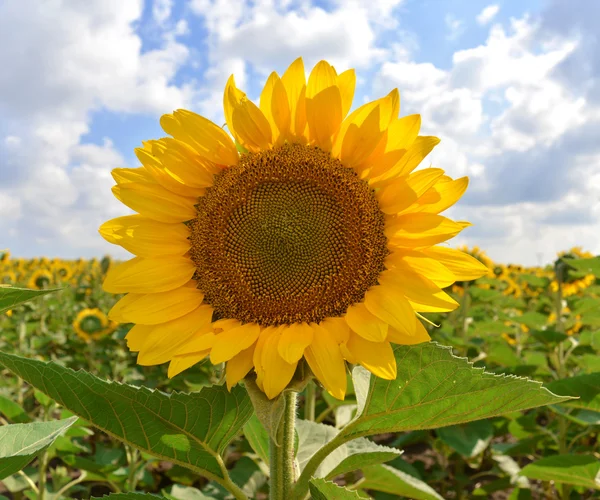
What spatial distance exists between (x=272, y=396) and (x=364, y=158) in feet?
2.01

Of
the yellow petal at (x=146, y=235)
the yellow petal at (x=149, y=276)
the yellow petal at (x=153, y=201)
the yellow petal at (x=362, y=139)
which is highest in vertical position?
the yellow petal at (x=362, y=139)

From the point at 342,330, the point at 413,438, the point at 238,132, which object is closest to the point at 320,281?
the point at 342,330

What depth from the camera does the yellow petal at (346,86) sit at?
1495 millimetres

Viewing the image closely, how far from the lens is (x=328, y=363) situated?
1.34m

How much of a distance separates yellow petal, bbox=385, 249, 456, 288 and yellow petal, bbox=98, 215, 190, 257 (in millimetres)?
568

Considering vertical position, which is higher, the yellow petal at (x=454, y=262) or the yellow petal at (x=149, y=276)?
the yellow petal at (x=454, y=262)

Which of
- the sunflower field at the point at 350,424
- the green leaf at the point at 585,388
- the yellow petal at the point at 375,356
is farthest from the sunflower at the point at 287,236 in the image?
the green leaf at the point at 585,388

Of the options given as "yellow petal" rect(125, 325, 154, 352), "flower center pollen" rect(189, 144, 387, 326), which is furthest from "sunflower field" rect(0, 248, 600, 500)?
"flower center pollen" rect(189, 144, 387, 326)

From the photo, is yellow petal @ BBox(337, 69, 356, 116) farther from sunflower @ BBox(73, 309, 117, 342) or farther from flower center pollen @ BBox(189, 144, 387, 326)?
sunflower @ BBox(73, 309, 117, 342)

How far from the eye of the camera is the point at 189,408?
4.71ft

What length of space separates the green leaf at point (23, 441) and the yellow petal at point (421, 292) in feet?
2.76

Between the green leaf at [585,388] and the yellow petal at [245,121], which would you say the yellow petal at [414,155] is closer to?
the yellow petal at [245,121]

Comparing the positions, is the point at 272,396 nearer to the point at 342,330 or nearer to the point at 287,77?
the point at 342,330

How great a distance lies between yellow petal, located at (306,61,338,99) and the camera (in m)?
1.48
